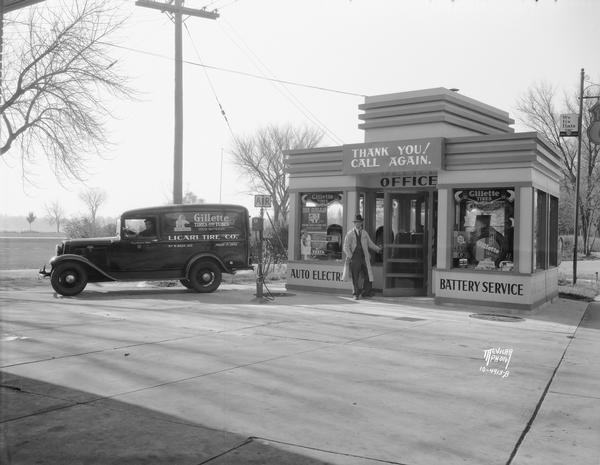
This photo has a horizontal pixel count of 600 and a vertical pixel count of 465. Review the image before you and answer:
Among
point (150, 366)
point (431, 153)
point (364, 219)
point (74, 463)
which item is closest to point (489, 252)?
point (431, 153)

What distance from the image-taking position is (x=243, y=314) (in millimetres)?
10953

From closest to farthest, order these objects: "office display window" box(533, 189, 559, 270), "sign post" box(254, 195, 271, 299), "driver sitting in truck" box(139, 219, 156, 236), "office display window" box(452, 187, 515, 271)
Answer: "office display window" box(452, 187, 515, 271)
"office display window" box(533, 189, 559, 270)
"sign post" box(254, 195, 271, 299)
"driver sitting in truck" box(139, 219, 156, 236)

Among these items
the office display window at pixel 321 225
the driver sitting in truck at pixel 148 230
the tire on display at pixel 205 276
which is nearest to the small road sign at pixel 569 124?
the office display window at pixel 321 225

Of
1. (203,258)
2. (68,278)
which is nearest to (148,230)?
(203,258)

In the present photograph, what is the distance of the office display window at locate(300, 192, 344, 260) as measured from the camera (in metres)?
14.7

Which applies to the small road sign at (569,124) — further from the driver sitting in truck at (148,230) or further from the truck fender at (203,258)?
the driver sitting in truck at (148,230)

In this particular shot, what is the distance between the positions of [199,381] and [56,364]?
5.79ft

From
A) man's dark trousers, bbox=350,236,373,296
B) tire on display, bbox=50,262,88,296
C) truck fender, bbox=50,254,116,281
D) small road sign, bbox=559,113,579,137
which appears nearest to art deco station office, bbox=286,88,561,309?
man's dark trousers, bbox=350,236,373,296

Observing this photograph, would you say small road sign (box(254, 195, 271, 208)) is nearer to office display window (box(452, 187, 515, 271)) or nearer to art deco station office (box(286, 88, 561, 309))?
art deco station office (box(286, 88, 561, 309))

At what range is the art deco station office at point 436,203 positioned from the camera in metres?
12.0

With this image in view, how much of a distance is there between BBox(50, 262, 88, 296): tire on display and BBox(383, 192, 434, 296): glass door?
6.82 metres

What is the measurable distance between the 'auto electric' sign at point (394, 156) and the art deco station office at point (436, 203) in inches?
0.9

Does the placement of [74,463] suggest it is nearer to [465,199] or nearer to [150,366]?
[150,366]

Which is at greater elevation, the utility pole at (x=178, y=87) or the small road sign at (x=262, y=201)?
the utility pole at (x=178, y=87)
